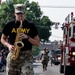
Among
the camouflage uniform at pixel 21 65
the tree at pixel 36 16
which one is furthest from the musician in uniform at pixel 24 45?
the tree at pixel 36 16

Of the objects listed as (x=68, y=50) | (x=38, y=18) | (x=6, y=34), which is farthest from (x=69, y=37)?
(x=38, y=18)

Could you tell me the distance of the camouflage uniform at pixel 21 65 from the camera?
23.8ft

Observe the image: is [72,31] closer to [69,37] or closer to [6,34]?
[69,37]

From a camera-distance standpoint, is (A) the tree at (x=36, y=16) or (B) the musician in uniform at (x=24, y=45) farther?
(A) the tree at (x=36, y=16)

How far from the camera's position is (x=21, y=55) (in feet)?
23.9

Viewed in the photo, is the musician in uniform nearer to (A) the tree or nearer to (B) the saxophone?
(B) the saxophone

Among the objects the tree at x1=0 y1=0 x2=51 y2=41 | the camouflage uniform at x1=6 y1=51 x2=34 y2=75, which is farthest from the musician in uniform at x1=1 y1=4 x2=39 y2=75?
the tree at x1=0 y1=0 x2=51 y2=41

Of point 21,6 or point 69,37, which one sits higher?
point 21,6

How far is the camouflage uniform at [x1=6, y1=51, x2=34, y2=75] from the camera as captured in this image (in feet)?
23.8

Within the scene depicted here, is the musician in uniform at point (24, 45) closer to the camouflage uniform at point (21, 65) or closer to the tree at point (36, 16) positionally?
the camouflage uniform at point (21, 65)

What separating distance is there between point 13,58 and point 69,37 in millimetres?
12205

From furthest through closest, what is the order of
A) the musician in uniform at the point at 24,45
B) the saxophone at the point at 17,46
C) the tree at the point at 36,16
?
1. the tree at the point at 36,16
2. the musician in uniform at the point at 24,45
3. the saxophone at the point at 17,46

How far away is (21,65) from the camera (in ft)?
23.9

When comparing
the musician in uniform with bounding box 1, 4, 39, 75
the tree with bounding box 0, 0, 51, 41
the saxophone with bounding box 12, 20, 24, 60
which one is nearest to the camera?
the saxophone with bounding box 12, 20, 24, 60
